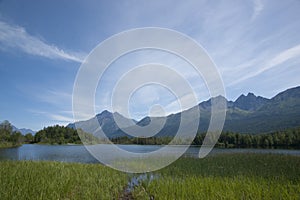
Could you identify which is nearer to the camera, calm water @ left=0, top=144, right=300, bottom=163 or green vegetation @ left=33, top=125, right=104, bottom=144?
calm water @ left=0, top=144, right=300, bottom=163

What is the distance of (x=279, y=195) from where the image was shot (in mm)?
9047

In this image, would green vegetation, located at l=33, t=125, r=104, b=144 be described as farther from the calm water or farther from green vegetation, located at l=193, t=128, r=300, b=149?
green vegetation, located at l=193, t=128, r=300, b=149

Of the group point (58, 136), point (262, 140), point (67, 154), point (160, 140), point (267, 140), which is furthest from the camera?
point (58, 136)

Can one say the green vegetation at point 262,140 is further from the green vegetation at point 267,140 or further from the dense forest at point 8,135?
the dense forest at point 8,135

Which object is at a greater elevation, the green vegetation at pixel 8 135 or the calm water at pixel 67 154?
the green vegetation at pixel 8 135

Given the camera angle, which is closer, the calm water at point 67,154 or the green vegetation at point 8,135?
the calm water at point 67,154

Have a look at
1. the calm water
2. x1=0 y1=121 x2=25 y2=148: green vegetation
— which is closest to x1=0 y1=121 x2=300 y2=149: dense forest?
x1=0 y1=121 x2=25 y2=148: green vegetation

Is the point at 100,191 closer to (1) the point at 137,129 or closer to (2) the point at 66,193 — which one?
(2) the point at 66,193

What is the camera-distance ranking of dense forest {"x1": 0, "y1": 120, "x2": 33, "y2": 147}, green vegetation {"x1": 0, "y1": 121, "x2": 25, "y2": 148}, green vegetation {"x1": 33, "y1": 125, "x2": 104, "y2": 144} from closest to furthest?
1. green vegetation {"x1": 0, "y1": 121, "x2": 25, "y2": 148}
2. dense forest {"x1": 0, "y1": 120, "x2": 33, "y2": 147}
3. green vegetation {"x1": 33, "y1": 125, "x2": 104, "y2": 144}

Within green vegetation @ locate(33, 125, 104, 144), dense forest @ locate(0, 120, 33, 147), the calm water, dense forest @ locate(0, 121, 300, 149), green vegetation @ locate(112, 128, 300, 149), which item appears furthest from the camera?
green vegetation @ locate(33, 125, 104, 144)

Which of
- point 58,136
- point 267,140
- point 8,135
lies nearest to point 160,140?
point 267,140

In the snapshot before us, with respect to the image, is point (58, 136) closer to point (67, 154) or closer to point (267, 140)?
point (67, 154)

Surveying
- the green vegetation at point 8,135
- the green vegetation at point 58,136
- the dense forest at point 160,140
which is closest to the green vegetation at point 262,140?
the dense forest at point 160,140

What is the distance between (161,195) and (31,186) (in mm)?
5791
